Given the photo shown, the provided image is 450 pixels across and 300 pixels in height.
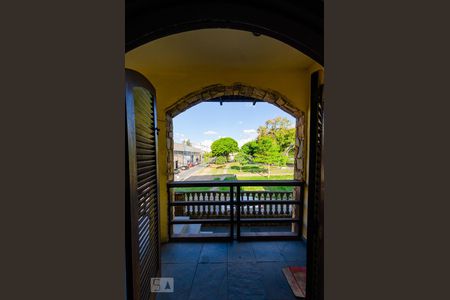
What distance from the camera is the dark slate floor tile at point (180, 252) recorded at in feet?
8.16

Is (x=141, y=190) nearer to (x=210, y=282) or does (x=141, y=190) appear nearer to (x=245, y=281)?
(x=210, y=282)

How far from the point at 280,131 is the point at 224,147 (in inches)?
65.0

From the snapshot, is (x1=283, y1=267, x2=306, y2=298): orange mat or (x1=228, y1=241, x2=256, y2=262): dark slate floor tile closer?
(x1=283, y1=267, x2=306, y2=298): orange mat

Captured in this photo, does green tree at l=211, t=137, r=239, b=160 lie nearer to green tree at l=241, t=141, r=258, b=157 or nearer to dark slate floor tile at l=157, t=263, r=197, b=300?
green tree at l=241, t=141, r=258, b=157

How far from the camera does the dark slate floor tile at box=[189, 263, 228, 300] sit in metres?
1.90

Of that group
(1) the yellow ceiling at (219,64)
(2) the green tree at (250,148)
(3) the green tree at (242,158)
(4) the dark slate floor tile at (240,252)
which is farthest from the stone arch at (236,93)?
(2) the green tree at (250,148)

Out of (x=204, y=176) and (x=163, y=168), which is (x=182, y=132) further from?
(x=204, y=176)

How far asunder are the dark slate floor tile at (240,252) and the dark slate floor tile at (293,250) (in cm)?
44

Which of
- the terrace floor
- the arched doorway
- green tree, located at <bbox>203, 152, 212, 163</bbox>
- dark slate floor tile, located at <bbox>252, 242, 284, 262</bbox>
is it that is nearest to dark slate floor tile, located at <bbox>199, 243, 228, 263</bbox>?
the terrace floor

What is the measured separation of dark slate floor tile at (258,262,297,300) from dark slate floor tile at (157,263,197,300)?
2.66ft

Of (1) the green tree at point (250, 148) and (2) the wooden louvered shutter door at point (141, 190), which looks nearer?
(2) the wooden louvered shutter door at point (141, 190)

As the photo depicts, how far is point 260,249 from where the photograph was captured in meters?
2.73

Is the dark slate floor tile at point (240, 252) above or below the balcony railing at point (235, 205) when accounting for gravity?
below

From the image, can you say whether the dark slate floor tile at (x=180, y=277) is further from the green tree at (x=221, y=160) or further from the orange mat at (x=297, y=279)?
the green tree at (x=221, y=160)
